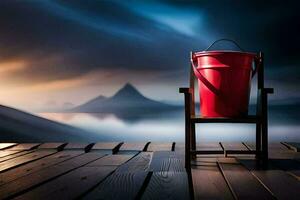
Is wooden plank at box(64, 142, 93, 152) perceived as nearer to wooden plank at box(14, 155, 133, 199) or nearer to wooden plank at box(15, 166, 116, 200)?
wooden plank at box(14, 155, 133, 199)

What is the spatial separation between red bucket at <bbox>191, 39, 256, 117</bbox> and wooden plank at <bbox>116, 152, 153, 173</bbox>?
664 millimetres

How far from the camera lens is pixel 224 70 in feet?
9.95

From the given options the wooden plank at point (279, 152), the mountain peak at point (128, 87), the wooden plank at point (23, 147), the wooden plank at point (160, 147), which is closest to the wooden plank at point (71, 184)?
the wooden plank at point (160, 147)

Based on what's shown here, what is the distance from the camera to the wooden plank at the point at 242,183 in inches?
79.2

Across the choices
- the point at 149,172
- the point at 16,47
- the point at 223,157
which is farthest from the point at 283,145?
the point at 16,47

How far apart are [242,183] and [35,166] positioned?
1.58 m

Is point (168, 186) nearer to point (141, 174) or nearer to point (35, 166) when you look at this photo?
point (141, 174)

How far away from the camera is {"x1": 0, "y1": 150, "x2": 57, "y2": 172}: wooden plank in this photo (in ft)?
9.72

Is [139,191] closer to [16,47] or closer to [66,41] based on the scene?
[66,41]

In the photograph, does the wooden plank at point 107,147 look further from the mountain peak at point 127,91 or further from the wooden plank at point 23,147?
the mountain peak at point 127,91

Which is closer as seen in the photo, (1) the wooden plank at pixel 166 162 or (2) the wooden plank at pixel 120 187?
(2) the wooden plank at pixel 120 187

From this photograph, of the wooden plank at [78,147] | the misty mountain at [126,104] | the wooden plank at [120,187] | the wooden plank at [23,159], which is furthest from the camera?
the misty mountain at [126,104]

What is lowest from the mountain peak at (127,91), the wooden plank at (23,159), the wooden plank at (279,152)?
the wooden plank at (279,152)

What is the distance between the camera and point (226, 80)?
119 inches
